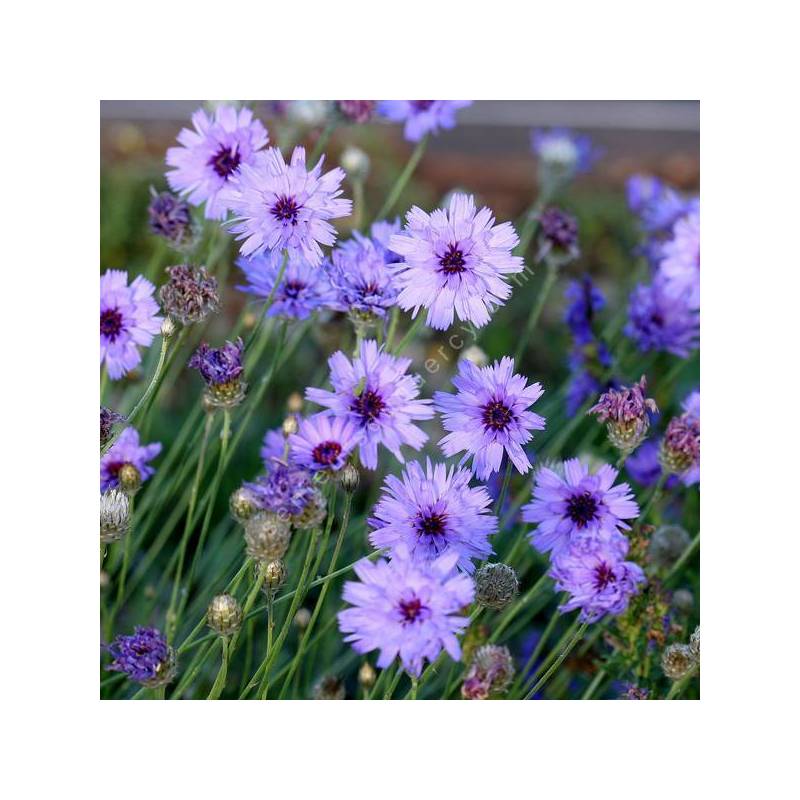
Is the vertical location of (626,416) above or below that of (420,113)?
below

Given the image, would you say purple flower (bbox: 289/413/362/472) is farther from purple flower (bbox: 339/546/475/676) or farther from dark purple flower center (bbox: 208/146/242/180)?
dark purple flower center (bbox: 208/146/242/180)

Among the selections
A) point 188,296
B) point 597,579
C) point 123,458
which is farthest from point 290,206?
point 597,579

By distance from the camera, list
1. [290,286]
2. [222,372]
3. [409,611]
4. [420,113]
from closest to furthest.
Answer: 1. [409,611]
2. [222,372]
3. [290,286]
4. [420,113]

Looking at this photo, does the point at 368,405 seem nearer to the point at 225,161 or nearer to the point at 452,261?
the point at 452,261

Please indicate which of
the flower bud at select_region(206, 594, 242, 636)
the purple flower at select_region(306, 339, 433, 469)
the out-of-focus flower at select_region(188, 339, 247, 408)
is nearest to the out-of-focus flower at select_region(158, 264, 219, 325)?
the out-of-focus flower at select_region(188, 339, 247, 408)

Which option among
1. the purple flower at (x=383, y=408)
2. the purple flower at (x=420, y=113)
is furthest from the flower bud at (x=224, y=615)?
the purple flower at (x=420, y=113)
